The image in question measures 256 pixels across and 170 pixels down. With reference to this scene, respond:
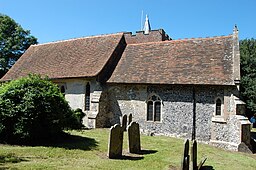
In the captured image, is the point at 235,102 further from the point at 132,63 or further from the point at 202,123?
the point at 132,63

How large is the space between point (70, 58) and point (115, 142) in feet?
50.4

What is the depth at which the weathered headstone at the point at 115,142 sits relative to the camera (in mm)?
11141

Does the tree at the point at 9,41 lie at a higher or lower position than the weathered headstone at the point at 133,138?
higher

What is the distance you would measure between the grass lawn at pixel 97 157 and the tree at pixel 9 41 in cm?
3104

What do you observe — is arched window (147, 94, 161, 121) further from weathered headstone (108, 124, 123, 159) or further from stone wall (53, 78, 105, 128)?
weathered headstone (108, 124, 123, 159)

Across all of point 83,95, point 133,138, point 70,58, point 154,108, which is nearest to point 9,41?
point 70,58

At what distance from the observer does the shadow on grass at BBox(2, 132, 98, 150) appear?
41.8 ft

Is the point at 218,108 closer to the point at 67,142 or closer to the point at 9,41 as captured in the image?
the point at 67,142

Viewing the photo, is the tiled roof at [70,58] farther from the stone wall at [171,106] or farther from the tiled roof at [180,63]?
the stone wall at [171,106]

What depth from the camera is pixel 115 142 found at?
37.1ft

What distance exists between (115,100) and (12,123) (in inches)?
363

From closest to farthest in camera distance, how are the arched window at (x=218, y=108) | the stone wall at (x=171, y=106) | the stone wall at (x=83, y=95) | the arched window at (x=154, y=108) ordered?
the arched window at (x=218, y=108) < the stone wall at (x=171, y=106) < the arched window at (x=154, y=108) < the stone wall at (x=83, y=95)

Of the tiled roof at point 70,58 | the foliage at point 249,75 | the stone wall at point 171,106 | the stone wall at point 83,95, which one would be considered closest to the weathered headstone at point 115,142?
the stone wall at point 171,106

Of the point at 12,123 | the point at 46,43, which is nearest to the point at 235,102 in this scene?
the point at 12,123
